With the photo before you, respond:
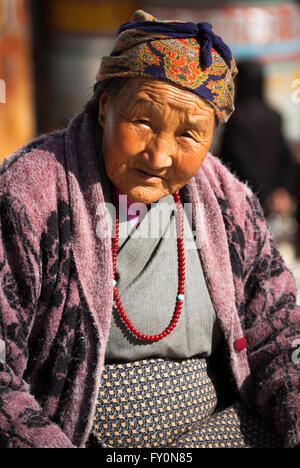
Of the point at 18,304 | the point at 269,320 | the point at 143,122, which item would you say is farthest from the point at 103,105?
the point at 269,320

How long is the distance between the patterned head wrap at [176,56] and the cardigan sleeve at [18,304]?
21.1 inches

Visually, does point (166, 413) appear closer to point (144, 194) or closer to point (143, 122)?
point (144, 194)

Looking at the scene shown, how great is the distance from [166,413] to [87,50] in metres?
7.28


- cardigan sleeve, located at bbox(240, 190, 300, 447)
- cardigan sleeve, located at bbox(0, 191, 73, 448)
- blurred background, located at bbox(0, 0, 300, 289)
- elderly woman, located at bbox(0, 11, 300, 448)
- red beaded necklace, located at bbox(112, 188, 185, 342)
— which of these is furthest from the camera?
blurred background, located at bbox(0, 0, 300, 289)

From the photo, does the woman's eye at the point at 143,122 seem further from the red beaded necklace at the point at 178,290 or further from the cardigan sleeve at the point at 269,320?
the cardigan sleeve at the point at 269,320

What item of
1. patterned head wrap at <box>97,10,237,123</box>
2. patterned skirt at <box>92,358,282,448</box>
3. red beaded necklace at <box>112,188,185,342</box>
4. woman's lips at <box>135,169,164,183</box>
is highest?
patterned head wrap at <box>97,10,237,123</box>

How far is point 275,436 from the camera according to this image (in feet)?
6.72

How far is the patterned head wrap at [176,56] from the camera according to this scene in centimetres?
179

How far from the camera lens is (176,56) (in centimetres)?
179

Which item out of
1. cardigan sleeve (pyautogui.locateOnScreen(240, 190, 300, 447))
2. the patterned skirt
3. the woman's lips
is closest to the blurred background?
cardigan sleeve (pyautogui.locateOnScreen(240, 190, 300, 447))

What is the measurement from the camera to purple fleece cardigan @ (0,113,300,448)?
1.72m

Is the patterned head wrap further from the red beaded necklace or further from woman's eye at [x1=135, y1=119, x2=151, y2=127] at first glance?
the red beaded necklace

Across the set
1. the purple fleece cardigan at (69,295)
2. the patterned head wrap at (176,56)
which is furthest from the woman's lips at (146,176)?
the patterned head wrap at (176,56)

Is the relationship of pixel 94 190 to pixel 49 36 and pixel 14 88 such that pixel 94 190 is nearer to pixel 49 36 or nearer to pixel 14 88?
pixel 14 88
